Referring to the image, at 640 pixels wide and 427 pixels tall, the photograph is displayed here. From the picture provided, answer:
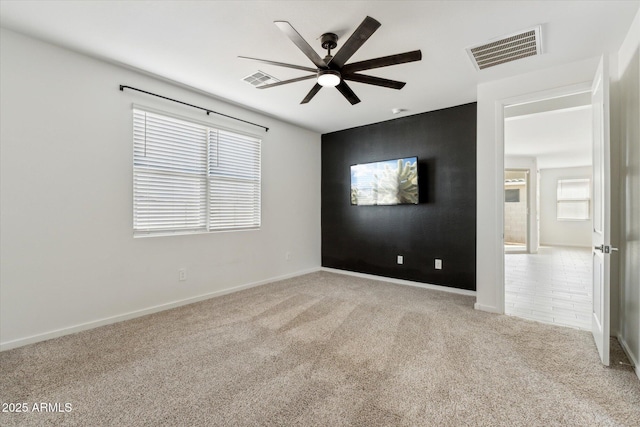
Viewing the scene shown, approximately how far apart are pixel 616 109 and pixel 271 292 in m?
4.19

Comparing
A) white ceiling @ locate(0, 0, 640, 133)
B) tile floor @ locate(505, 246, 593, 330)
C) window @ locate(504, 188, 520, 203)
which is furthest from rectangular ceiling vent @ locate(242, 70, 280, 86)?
window @ locate(504, 188, 520, 203)

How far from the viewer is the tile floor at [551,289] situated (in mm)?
3135

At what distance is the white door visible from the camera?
2090mm

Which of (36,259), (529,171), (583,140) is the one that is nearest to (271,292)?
(36,259)

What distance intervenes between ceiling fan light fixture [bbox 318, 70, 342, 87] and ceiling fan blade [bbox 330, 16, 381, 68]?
6 cm

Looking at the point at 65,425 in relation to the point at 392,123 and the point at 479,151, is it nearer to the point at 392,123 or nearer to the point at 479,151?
the point at 479,151

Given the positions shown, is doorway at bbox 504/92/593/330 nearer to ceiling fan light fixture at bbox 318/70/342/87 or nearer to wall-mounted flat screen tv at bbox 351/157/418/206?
wall-mounted flat screen tv at bbox 351/157/418/206

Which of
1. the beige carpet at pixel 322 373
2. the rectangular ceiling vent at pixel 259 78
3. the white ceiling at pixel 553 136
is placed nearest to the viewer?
the beige carpet at pixel 322 373

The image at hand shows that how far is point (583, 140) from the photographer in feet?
19.5

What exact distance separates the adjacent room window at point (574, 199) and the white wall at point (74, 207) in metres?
10.6

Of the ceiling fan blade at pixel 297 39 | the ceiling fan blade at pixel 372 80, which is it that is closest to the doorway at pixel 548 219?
the ceiling fan blade at pixel 372 80

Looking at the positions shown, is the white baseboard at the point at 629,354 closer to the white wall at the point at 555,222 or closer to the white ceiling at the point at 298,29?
the white ceiling at the point at 298,29

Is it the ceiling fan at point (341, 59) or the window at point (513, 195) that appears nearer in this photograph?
the ceiling fan at point (341, 59)

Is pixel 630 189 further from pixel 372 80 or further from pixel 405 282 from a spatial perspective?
pixel 405 282
